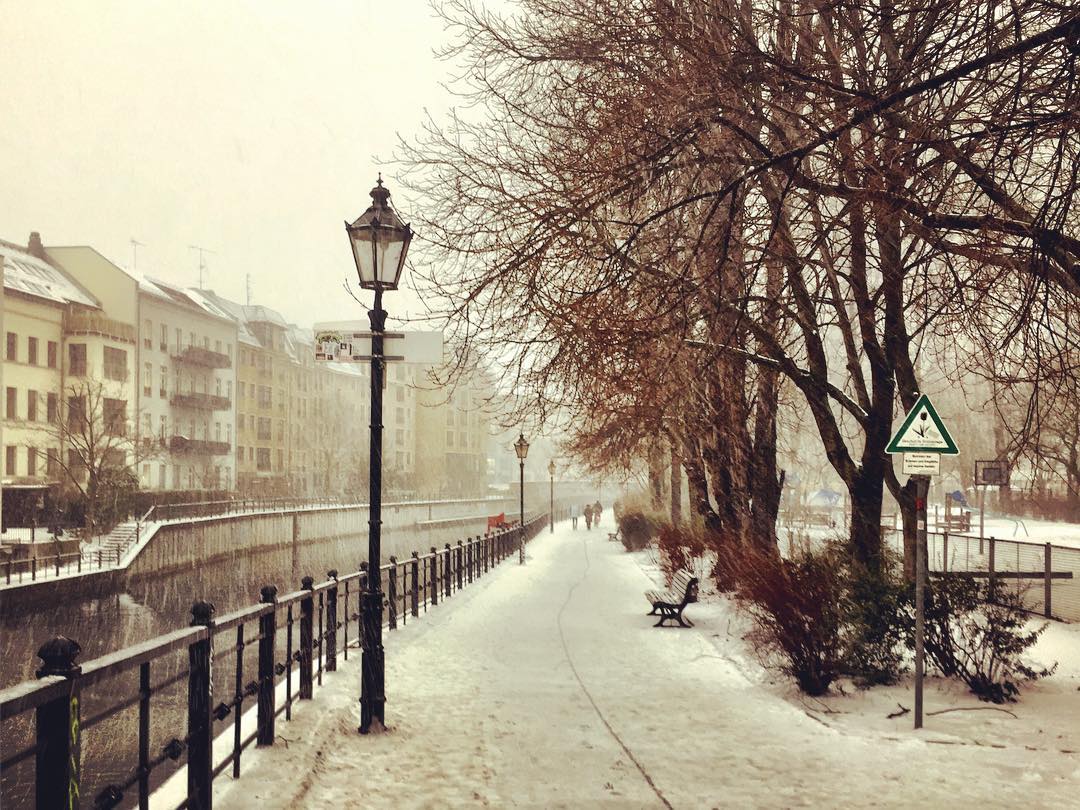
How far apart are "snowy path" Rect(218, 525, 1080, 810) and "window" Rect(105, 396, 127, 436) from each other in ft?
125

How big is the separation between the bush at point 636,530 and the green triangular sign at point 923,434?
95.6 feet

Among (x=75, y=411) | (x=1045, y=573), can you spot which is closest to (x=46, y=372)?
(x=75, y=411)

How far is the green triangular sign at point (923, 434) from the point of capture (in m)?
7.80

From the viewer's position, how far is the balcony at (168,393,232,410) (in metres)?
62.3

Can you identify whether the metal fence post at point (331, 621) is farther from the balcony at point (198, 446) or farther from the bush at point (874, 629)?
the balcony at point (198, 446)

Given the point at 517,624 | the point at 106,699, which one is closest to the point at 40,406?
the point at 106,699

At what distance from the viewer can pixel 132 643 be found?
1154 inches

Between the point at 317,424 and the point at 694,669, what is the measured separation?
77.1m

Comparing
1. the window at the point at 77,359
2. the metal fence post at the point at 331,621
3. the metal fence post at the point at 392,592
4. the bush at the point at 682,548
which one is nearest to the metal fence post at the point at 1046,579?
the bush at the point at 682,548

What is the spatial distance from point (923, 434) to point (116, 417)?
45.1 meters

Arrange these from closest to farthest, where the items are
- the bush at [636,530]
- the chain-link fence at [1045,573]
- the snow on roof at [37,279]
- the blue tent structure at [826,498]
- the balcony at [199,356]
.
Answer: the chain-link fence at [1045,573] → the bush at [636,530] → the snow on roof at [37,279] → the blue tent structure at [826,498] → the balcony at [199,356]

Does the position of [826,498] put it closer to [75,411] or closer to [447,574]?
[75,411]

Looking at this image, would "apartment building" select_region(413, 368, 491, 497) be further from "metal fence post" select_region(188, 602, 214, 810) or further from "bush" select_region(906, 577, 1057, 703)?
"metal fence post" select_region(188, 602, 214, 810)

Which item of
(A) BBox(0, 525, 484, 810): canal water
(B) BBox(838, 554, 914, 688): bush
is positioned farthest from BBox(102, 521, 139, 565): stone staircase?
(B) BBox(838, 554, 914, 688): bush
